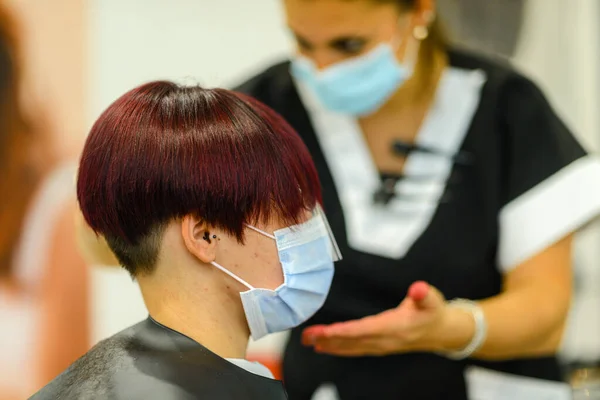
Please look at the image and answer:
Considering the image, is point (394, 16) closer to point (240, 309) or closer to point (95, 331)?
point (240, 309)

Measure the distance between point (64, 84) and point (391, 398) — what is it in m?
1.31

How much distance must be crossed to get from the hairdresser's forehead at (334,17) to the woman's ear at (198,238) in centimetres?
56

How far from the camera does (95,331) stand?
213cm

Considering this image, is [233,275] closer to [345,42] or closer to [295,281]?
[295,281]

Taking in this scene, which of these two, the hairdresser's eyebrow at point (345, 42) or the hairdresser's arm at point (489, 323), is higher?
the hairdresser's eyebrow at point (345, 42)

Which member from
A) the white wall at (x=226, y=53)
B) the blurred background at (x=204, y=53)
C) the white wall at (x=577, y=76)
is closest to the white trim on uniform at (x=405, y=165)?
the blurred background at (x=204, y=53)

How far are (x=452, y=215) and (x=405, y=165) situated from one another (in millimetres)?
143

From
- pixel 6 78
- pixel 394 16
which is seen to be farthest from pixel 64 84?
pixel 394 16

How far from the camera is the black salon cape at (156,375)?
799 millimetres

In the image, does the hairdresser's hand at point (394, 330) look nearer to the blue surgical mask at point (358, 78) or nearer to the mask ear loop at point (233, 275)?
the mask ear loop at point (233, 275)

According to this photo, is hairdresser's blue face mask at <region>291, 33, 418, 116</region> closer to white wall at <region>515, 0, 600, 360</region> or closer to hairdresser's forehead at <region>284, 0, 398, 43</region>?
hairdresser's forehead at <region>284, 0, 398, 43</region>

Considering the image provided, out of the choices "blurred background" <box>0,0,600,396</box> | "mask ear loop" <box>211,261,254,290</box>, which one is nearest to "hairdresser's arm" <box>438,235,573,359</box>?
"mask ear loop" <box>211,261,254,290</box>

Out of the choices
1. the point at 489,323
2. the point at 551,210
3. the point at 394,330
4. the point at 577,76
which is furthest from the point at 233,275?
the point at 577,76

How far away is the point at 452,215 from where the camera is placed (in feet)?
4.37
